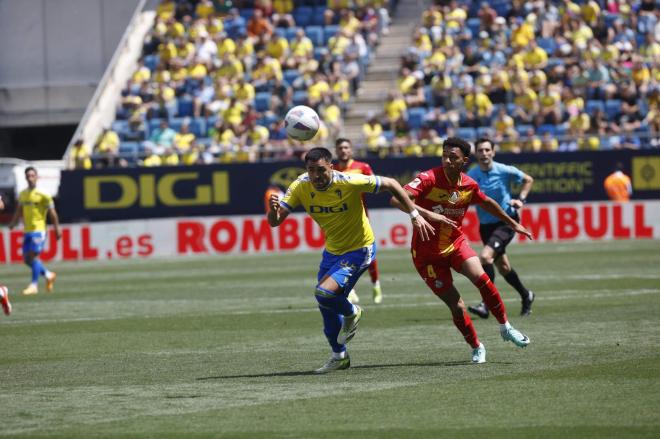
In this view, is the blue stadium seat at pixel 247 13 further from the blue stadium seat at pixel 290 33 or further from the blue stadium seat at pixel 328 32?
the blue stadium seat at pixel 328 32

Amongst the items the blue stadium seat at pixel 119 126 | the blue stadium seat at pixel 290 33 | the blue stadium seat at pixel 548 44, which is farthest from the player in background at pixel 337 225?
the blue stadium seat at pixel 290 33

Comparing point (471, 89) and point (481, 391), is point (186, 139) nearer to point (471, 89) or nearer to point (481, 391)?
point (471, 89)

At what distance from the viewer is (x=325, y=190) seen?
1173 centimetres

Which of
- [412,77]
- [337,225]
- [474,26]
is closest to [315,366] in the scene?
[337,225]

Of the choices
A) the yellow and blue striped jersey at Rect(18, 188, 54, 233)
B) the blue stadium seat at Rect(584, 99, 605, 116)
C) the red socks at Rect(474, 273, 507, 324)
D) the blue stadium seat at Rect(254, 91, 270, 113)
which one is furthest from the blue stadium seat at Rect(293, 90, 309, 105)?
the red socks at Rect(474, 273, 507, 324)

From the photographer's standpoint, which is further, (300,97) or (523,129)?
(300,97)

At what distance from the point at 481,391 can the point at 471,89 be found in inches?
1013

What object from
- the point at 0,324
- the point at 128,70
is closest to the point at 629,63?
the point at 128,70

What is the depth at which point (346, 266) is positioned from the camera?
11.8 metres

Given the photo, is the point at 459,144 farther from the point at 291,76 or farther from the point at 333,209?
the point at 291,76

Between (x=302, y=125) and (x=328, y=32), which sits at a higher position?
(x=328, y=32)

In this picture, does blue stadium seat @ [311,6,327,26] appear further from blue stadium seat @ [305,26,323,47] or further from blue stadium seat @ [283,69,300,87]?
blue stadium seat @ [283,69,300,87]

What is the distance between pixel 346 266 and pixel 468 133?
22639mm

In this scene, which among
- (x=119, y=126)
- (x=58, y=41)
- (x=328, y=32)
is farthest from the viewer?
(x=58, y=41)
